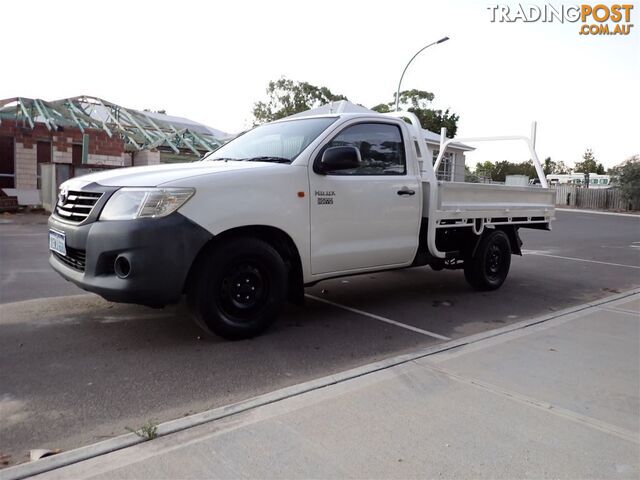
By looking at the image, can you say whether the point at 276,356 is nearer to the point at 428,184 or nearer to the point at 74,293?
the point at 428,184

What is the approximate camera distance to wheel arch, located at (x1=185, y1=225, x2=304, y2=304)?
169 inches

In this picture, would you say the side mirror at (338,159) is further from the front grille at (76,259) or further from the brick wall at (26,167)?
the brick wall at (26,167)

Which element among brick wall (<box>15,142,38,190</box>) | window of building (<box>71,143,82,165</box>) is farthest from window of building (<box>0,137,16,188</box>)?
window of building (<box>71,143,82,165</box>)

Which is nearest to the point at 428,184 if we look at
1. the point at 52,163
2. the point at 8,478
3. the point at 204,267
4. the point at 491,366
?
the point at 491,366

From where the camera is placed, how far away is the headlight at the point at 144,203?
4.02 meters

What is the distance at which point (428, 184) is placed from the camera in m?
5.93

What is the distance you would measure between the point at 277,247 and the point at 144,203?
129 centimetres

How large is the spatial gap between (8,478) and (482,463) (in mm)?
2298

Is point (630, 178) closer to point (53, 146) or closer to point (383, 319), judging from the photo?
point (53, 146)

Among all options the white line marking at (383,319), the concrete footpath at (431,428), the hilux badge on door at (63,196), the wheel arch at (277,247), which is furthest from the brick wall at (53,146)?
the concrete footpath at (431,428)

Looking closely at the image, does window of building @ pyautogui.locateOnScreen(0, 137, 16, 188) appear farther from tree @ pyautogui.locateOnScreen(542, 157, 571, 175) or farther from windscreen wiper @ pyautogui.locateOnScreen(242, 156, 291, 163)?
tree @ pyautogui.locateOnScreen(542, 157, 571, 175)

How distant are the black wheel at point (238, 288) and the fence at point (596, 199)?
145 feet

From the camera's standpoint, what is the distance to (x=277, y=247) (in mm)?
4832

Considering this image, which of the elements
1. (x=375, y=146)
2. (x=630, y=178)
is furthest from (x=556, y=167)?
(x=375, y=146)
